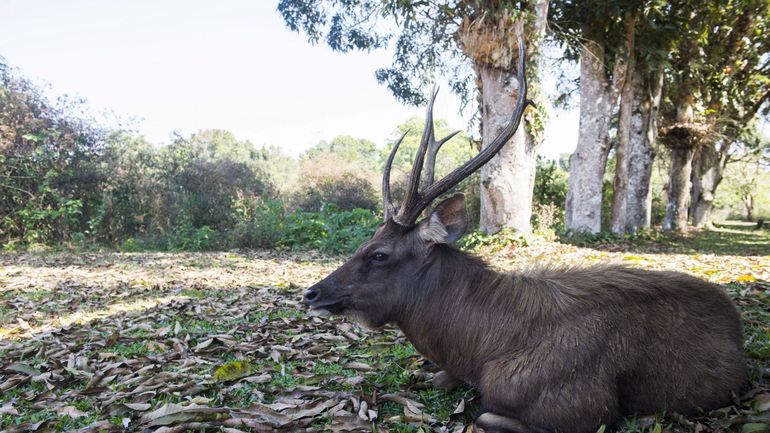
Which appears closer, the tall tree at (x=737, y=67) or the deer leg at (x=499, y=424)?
the deer leg at (x=499, y=424)

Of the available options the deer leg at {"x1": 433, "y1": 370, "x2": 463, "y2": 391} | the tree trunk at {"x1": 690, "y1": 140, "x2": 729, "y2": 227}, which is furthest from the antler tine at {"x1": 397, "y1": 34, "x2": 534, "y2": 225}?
the tree trunk at {"x1": 690, "y1": 140, "x2": 729, "y2": 227}

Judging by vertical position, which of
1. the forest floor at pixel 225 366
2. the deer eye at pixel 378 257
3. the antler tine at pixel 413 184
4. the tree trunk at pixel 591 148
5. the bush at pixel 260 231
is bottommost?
the forest floor at pixel 225 366

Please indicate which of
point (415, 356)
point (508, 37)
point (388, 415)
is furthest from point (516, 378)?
point (508, 37)

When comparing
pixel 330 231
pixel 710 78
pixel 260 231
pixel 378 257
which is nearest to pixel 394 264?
pixel 378 257

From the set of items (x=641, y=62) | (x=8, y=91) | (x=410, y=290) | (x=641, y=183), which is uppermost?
(x=641, y=62)

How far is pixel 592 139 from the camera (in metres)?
13.7

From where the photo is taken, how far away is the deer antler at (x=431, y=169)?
3215mm

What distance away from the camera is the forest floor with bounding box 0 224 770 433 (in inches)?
121

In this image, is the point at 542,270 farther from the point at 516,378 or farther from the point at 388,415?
the point at 388,415

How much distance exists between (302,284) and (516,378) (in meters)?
5.74

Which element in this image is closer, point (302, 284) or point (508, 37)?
point (302, 284)

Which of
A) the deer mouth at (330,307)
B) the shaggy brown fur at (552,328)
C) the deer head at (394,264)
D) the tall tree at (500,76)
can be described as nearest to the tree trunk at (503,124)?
the tall tree at (500,76)

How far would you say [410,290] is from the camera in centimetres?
342

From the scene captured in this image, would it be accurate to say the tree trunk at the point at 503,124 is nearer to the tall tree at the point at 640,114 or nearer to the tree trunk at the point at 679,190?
the tall tree at the point at 640,114
